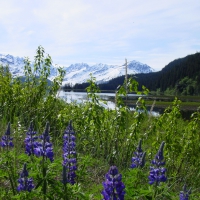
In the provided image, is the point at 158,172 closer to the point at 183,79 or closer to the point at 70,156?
the point at 70,156

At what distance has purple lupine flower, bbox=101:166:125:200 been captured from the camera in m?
2.16

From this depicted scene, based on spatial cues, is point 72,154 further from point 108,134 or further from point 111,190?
point 108,134

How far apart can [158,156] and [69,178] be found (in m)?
1.13

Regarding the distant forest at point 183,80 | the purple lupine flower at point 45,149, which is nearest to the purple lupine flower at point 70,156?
the purple lupine flower at point 45,149

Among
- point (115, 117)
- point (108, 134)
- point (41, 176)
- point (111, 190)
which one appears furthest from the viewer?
point (108, 134)

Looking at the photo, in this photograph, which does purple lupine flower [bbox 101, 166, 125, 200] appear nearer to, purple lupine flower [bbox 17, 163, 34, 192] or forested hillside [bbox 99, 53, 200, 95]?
purple lupine flower [bbox 17, 163, 34, 192]

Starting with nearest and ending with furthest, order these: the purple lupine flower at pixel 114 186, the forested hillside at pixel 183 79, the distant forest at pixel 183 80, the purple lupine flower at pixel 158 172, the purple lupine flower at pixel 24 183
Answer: the purple lupine flower at pixel 114 186 < the purple lupine flower at pixel 24 183 < the purple lupine flower at pixel 158 172 < the distant forest at pixel 183 80 < the forested hillside at pixel 183 79

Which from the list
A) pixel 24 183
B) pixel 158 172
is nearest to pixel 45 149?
pixel 24 183

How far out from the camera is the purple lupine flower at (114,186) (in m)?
2.16

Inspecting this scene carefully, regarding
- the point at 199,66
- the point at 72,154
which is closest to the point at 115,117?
the point at 72,154

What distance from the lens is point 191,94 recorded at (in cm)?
11681

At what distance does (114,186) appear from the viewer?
2166 mm

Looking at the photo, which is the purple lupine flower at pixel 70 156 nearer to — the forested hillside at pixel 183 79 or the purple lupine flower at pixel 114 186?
the purple lupine flower at pixel 114 186

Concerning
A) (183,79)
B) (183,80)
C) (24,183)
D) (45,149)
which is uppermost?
(183,79)
